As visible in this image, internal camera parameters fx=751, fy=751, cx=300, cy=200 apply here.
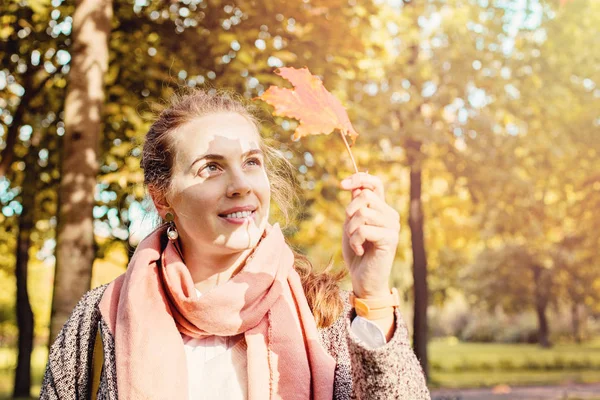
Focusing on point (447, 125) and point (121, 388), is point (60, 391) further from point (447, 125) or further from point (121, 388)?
point (447, 125)

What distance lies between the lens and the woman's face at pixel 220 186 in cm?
242

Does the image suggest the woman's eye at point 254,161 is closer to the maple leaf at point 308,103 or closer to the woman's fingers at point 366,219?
the maple leaf at point 308,103

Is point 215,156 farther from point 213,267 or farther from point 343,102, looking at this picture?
point 343,102

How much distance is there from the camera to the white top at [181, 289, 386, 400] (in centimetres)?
239

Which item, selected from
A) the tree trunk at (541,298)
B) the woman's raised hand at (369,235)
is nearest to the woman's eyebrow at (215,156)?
the woman's raised hand at (369,235)

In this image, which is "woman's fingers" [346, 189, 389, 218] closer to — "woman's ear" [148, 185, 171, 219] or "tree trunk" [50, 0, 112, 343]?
"woman's ear" [148, 185, 171, 219]

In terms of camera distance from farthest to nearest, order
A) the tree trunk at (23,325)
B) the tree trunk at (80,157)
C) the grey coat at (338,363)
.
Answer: the tree trunk at (23,325)
the tree trunk at (80,157)
the grey coat at (338,363)

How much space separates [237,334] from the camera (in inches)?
98.6

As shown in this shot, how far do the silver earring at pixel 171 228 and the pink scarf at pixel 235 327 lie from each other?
123 mm

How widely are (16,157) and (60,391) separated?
801cm

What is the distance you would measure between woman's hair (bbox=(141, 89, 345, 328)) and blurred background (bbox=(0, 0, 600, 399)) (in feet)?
0.54

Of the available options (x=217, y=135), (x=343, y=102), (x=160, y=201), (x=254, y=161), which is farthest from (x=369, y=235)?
(x=343, y=102)

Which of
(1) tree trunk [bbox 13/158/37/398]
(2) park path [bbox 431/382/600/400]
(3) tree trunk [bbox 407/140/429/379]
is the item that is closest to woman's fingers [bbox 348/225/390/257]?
(3) tree trunk [bbox 407/140/429/379]

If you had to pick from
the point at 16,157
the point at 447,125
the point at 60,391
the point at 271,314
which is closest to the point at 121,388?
the point at 60,391
